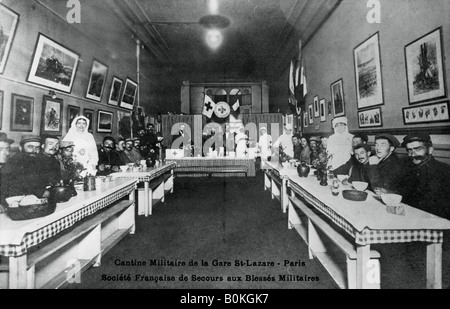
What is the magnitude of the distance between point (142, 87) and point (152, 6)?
262cm

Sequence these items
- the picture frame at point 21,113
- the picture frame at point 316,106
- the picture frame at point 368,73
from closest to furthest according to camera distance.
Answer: the picture frame at point 21,113, the picture frame at point 368,73, the picture frame at point 316,106

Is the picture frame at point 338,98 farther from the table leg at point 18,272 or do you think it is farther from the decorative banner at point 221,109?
the decorative banner at point 221,109

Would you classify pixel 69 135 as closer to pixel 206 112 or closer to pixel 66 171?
pixel 66 171

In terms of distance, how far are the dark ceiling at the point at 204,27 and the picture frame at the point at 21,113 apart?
1325 millimetres

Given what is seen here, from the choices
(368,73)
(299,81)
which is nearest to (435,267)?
(368,73)

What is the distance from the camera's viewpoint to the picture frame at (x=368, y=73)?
3586 mm

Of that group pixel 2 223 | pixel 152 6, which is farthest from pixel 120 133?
pixel 2 223

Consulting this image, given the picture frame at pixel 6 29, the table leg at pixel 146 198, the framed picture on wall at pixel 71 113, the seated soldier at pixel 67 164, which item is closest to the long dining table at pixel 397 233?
the seated soldier at pixel 67 164

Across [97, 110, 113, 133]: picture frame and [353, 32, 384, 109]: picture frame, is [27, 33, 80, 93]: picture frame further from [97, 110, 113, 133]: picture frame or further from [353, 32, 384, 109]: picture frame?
[353, 32, 384, 109]: picture frame

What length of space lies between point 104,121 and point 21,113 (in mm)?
2143

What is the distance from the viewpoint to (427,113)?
2682mm

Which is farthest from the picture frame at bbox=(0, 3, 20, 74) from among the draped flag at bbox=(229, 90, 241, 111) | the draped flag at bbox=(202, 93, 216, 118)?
the draped flag at bbox=(229, 90, 241, 111)

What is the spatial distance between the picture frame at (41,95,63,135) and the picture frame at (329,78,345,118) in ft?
14.5

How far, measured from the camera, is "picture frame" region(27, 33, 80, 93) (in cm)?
341
